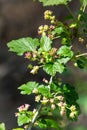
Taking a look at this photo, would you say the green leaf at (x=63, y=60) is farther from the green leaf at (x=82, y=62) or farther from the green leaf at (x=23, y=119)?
the green leaf at (x=23, y=119)

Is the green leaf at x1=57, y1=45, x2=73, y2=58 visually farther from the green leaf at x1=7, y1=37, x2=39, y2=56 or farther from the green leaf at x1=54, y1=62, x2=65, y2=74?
the green leaf at x1=7, y1=37, x2=39, y2=56

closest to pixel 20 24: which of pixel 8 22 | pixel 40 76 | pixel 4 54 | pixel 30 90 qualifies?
pixel 8 22

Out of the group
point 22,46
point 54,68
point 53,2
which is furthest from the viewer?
point 22,46

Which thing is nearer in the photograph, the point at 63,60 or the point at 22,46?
the point at 63,60

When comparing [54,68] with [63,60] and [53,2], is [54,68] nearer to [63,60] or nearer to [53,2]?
[63,60]

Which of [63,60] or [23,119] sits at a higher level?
[63,60]

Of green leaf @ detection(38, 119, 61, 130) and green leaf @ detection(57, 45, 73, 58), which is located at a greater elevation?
green leaf @ detection(57, 45, 73, 58)

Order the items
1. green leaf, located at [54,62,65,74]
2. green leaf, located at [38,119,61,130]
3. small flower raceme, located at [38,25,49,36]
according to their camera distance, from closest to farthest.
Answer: green leaf, located at [54,62,65,74] < small flower raceme, located at [38,25,49,36] < green leaf, located at [38,119,61,130]

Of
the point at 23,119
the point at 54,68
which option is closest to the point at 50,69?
the point at 54,68

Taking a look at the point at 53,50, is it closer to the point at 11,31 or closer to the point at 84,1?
the point at 84,1

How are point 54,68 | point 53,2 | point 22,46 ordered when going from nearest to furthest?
1. point 54,68
2. point 53,2
3. point 22,46

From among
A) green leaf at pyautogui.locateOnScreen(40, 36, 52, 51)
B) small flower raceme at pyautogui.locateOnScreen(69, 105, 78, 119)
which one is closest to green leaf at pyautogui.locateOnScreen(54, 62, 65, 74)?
green leaf at pyautogui.locateOnScreen(40, 36, 52, 51)
